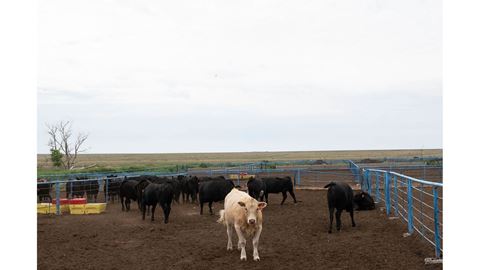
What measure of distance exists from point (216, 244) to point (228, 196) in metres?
1.10

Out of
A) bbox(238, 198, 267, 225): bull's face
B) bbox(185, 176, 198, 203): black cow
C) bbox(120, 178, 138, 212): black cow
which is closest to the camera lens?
bbox(238, 198, 267, 225): bull's face

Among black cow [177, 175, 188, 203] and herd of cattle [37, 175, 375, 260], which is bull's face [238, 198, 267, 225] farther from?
black cow [177, 175, 188, 203]

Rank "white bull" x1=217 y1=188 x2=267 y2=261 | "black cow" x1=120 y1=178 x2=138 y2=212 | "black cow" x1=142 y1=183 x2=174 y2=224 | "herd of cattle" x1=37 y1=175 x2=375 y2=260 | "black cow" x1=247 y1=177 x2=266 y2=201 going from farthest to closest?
"black cow" x1=120 y1=178 x2=138 y2=212 < "black cow" x1=247 y1=177 x2=266 y2=201 < "black cow" x1=142 y1=183 x2=174 y2=224 < "herd of cattle" x1=37 y1=175 x2=375 y2=260 < "white bull" x1=217 y1=188 x2=267 y2=261

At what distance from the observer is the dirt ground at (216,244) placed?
7758 millimetres

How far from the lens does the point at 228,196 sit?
9914mm

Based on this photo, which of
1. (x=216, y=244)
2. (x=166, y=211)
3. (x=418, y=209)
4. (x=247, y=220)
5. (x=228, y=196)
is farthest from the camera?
(x=418, y=209)

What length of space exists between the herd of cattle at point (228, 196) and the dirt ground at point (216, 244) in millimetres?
482

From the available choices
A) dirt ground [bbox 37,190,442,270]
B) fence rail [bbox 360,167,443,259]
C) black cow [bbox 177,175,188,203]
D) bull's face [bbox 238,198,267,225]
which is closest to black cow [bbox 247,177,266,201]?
dirt ground [bbox 37,190,442,270]

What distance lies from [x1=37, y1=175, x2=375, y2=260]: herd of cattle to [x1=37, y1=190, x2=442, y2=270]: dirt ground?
0.48 m

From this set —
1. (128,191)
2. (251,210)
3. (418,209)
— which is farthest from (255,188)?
(251,210)

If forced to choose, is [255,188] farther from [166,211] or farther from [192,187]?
[166,211]

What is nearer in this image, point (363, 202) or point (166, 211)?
point (166, 211)

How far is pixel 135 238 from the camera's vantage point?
420 inches

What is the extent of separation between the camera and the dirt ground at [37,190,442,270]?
7758mm
